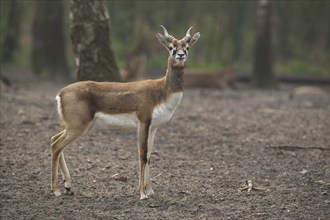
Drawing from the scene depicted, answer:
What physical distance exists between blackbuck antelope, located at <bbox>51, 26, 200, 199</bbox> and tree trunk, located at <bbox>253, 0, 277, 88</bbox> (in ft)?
29.4

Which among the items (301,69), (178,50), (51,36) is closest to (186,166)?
(178,50)

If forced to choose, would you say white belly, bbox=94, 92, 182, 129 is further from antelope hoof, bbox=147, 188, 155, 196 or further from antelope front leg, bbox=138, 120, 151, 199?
antelope hoof, bbox=147, 188, 155, 196

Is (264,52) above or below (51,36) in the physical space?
below

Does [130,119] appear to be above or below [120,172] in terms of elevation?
above

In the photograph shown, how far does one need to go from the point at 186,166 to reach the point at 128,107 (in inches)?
63.6

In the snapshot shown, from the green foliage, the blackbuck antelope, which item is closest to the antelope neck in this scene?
the blackbuck antelope

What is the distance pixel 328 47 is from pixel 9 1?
11.7 metres

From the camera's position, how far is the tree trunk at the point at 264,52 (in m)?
15.2

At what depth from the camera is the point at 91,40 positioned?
9.41 metres

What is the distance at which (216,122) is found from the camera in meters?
10.8

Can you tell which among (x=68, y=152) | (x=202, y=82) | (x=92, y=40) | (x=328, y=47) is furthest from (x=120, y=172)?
(x=328, y=47)

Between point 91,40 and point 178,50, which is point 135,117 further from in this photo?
point 91,40

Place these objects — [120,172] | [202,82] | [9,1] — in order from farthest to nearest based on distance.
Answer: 1. [9,1]
2. [202,82]
3. [120,172]

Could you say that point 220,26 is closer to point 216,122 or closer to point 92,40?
point 216,122
